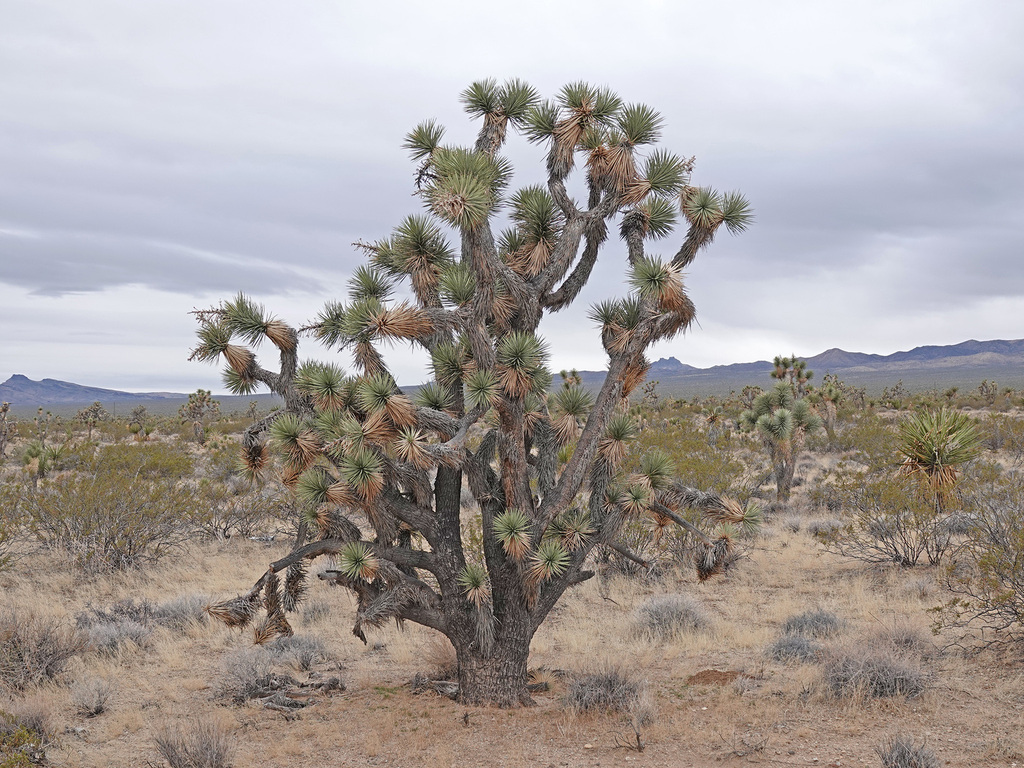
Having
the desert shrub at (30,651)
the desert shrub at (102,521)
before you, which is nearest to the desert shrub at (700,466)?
the desert shrub at (102,521)

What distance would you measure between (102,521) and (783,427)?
1665 cm

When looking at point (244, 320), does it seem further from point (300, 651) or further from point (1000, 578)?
point (1000, 578)

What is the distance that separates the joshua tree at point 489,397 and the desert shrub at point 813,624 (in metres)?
3.10

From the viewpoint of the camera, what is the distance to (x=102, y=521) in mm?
13609

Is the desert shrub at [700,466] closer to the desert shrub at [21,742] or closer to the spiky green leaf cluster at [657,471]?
the spiky green leaf cluster at [657,471]

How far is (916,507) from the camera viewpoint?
480 inches

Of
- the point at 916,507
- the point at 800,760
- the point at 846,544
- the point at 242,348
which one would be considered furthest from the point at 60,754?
the point at 846,544

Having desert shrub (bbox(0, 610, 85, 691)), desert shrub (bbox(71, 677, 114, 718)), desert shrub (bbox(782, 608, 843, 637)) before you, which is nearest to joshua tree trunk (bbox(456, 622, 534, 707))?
desert shrub (bbox(71, 677, 114, 718))

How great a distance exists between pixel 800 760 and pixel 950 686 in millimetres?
2546

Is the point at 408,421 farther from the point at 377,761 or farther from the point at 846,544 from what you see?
the point at 846,544

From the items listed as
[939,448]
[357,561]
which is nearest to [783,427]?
[939,448]

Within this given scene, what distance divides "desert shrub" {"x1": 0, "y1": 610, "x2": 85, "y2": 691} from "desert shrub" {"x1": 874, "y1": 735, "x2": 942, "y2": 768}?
851 cm

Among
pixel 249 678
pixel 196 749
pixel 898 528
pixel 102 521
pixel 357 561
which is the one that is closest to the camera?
pixel 196 749

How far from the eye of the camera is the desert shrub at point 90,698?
770 centimetres
